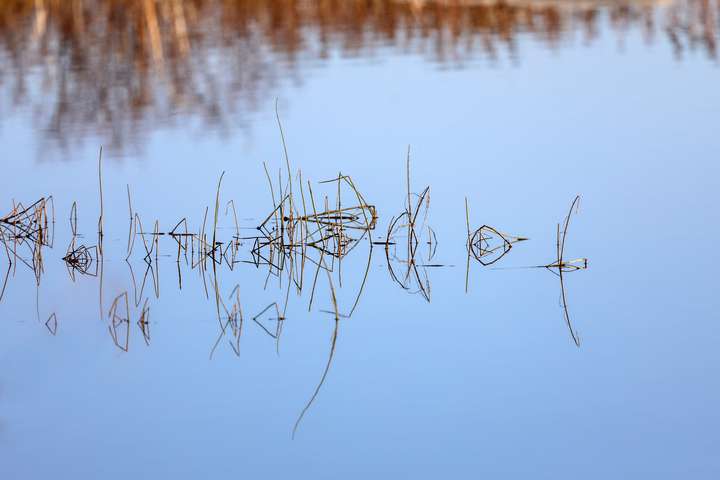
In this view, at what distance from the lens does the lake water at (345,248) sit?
13.3ft

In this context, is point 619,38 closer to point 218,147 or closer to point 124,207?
point 218,147

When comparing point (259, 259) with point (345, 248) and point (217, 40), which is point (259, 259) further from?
point (217, 40)

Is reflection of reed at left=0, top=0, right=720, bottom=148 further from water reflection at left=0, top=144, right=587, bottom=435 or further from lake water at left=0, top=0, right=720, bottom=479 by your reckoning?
water reflection at left=0, top=144, right=587, bottom=435

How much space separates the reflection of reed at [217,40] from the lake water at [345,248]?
11 cm

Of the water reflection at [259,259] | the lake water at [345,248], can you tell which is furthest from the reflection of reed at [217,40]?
the water reflection at [259,259]

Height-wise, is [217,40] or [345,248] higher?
[217,40]

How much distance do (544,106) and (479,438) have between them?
23.7 feet

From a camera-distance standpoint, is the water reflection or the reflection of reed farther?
the reflection of reed

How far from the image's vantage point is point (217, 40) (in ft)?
56.7

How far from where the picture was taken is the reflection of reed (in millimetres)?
12375

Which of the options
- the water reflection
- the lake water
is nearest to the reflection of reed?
the lake water

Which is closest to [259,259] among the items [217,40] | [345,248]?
[345,248]

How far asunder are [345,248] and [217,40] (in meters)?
11.4

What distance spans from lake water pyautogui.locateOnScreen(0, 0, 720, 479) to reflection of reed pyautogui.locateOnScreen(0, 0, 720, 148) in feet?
0.35
